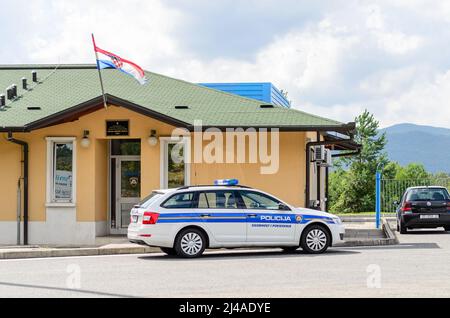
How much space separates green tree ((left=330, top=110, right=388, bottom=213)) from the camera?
225 ft

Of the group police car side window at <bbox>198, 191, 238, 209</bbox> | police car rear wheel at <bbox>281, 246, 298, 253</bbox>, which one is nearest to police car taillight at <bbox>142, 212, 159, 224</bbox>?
police car side window at <bbox>198, 191, 238, 209</bbox>

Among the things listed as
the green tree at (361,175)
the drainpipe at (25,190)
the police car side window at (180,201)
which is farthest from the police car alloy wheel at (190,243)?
the green tree at (361,175)

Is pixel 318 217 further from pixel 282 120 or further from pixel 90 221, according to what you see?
pixel 90 221

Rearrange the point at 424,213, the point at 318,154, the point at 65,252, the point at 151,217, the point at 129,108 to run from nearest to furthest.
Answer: the point at 151,217 < the point at 65,252 < the point at 129,108 < the point at 318,154 < the point at 424,213

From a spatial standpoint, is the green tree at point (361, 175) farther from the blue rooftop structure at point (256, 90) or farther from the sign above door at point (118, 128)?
the sign above door at point (118, 128)

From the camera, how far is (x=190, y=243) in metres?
17.4

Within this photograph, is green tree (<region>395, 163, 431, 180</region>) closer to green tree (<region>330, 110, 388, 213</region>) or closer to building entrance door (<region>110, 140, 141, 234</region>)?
green tree (<region>330, 110, 388, 213</region>)

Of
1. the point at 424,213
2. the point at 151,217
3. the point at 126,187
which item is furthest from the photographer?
the point at 424,213

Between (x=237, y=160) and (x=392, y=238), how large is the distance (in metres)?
4.70

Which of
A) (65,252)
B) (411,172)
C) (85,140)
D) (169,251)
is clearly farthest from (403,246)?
(411,172)

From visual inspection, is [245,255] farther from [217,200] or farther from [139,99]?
[139,99]

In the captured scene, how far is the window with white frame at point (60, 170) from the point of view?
908 inches

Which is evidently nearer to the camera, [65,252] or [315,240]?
[315,240]

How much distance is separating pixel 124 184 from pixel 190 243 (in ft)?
24.5
